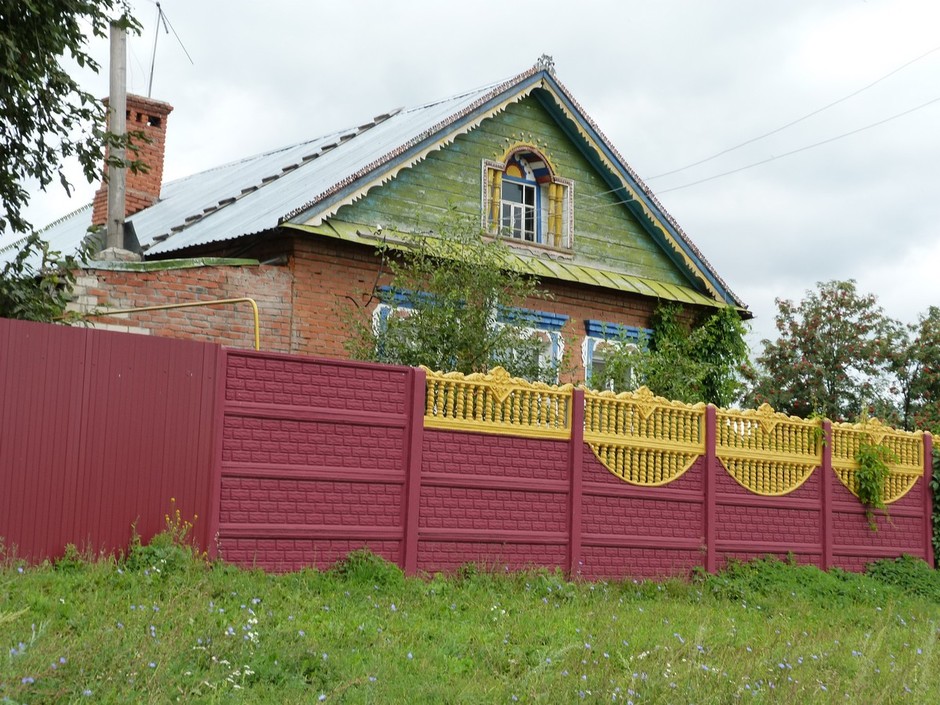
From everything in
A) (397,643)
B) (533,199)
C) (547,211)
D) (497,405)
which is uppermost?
(533,199)

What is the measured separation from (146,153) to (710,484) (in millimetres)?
12728

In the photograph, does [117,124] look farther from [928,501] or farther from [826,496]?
[928,501]

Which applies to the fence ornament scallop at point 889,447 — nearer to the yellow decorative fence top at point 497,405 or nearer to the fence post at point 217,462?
the yellow decorative fence top at point 497,405

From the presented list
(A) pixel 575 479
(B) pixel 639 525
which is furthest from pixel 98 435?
(B) pixel 639 525

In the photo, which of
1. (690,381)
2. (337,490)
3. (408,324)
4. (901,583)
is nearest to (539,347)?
(408,324)

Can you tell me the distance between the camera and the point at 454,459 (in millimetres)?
9898

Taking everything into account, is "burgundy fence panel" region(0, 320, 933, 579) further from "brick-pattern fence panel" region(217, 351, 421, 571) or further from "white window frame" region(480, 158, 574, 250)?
"white window frame" region(480, 158, 574, 250)

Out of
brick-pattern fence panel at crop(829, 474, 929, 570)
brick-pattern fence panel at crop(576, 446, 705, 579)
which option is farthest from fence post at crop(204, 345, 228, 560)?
brick-pattern fence panel at crop(829, 474, 929, 570)

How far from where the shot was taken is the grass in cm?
577

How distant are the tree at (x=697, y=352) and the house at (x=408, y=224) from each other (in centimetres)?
32

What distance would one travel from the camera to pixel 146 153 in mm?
20000

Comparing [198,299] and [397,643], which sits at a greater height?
[198,299]

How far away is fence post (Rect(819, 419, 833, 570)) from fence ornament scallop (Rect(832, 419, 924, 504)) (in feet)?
0.53

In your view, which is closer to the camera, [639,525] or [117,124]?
[639,525]
